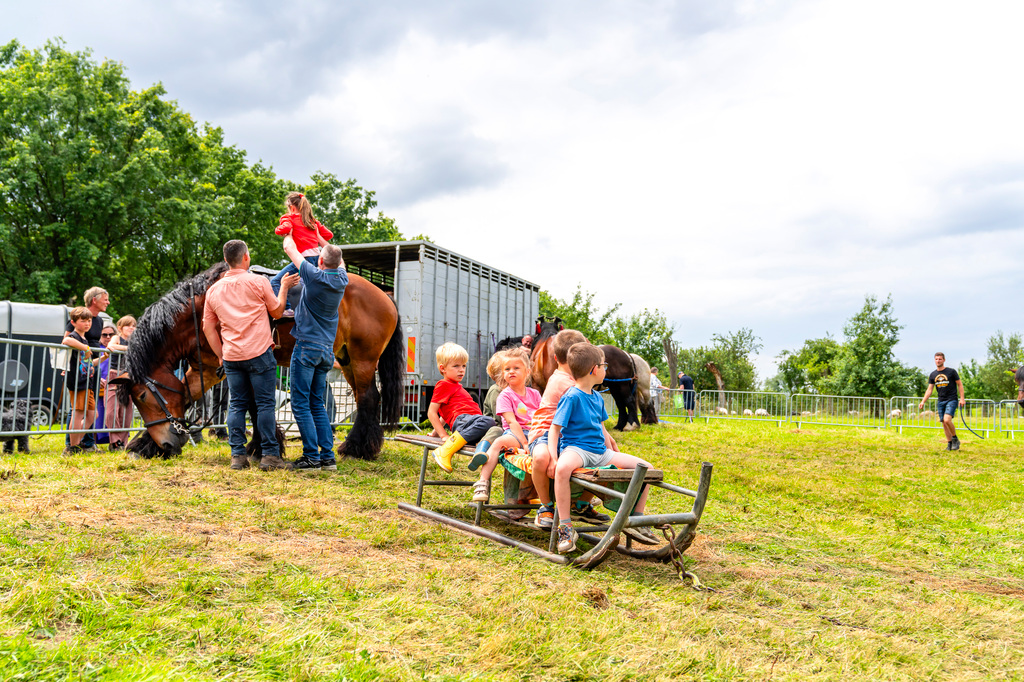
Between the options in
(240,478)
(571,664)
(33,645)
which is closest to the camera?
(33,645)

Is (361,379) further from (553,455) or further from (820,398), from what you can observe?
(820,398)

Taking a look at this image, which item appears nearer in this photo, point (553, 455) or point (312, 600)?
point (312, 600)

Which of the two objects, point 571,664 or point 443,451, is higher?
point 443,451

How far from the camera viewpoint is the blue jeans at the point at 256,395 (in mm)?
6543

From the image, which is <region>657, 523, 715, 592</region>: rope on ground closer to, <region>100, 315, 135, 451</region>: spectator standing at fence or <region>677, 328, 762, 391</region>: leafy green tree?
<region>100, 315, 135, 451</region>: spectator standing at fence

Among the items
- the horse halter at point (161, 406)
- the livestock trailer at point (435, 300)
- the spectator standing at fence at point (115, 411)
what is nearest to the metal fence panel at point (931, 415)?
the livestock trailer at point (435, 300)

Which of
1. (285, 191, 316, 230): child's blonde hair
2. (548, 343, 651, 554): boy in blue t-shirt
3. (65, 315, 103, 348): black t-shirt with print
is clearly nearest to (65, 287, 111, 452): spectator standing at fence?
(65, 315, 103, 348): black t-shirt with print

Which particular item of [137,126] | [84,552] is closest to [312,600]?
[84,552]

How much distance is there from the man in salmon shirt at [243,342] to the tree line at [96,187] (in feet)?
61.1

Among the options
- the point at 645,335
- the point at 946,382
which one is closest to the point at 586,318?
the point at 645,335

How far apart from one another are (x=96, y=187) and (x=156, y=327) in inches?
793

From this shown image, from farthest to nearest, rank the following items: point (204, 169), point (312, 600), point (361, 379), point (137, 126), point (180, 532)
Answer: point (204, 169) → point (137, 126) → point (361, 379) → point (180, 532) → point (312, 600)

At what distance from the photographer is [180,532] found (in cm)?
380

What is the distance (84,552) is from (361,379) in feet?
15.5
